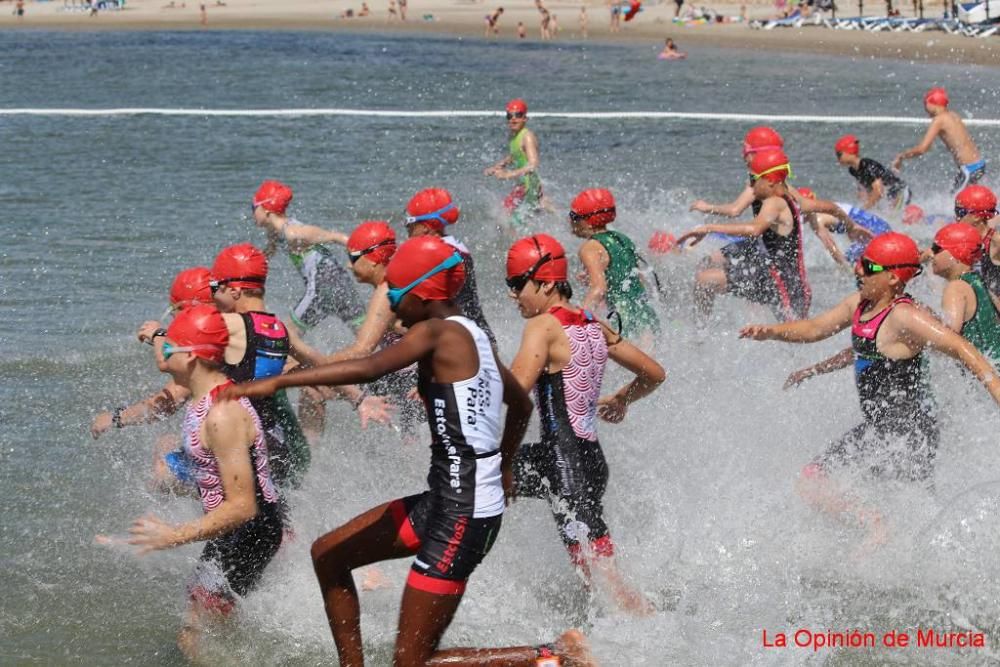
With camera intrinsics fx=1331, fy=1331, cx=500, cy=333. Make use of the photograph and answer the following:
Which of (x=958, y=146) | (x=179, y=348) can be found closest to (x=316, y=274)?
(x=179, y=348)

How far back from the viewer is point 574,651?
491 cm

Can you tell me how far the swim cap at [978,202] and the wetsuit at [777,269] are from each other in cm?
128

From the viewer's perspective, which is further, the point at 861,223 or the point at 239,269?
the point at 861,223

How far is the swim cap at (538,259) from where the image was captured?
5.82 metres

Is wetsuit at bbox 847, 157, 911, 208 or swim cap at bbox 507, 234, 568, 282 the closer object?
swim cap at bbox 507, 234, 568, 282

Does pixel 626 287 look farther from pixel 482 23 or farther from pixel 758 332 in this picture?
pixel 482 23

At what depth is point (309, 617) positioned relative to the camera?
20.6 feet

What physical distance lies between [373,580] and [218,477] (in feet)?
5.12

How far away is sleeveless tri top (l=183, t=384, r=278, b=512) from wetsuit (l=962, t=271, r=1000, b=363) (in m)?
3.91

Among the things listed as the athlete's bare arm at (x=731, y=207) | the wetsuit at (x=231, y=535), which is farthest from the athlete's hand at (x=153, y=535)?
the athlete's bare arm at (x=731, y=207)

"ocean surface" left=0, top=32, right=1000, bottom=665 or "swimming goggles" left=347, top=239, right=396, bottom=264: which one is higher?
"swimming goggles" left=347, top=239, right=396, bottom=264

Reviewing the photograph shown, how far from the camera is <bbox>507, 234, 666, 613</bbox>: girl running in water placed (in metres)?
5.77

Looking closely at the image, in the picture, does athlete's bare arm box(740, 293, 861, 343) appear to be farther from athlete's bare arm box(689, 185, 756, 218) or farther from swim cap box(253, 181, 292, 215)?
swim cap box(253, 181, 292, 215)

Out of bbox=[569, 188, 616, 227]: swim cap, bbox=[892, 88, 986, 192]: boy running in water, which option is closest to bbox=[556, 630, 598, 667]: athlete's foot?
bbox=[569, 188, 616, 227]: swim cap
